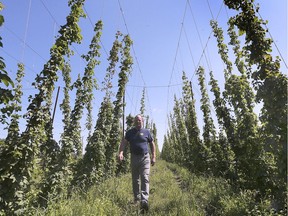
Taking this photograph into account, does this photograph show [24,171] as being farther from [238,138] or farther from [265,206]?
[238,138]

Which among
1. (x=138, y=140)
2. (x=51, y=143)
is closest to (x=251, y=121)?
(x=138, y=140)

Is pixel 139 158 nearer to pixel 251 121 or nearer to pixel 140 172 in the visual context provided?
pixel 140 172

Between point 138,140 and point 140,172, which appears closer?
point 140,172

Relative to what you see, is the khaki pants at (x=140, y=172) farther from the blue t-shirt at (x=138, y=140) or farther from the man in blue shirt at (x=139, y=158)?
the blue t-shirt at (x=138, y=140)

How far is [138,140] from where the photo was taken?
21.1 ft

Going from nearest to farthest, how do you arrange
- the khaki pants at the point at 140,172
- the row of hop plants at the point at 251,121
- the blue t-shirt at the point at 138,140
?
the row of hop plants at the point at 251,121, the khaki pants at the point at 140,172, the blue t-shirt at the point at 138,140

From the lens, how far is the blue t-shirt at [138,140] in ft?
20.7

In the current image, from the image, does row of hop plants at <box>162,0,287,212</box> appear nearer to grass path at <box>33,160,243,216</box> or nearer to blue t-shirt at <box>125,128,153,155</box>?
grass path at <box>33,160,243,216</box>

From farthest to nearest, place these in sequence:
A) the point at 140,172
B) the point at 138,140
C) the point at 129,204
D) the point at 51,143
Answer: the point at 51,143 → the point at 138,140 → the point at 140,172 → the point at 129,204

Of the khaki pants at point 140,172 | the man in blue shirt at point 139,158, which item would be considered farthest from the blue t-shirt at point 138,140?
the khaki pants at point 140,172

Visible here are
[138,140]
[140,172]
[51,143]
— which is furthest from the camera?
[51,143]

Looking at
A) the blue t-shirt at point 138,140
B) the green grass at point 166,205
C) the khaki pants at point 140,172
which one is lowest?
the green grass at point 166,205

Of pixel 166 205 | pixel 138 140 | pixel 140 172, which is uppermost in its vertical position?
pixel 138 140

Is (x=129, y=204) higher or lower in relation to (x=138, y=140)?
lower
